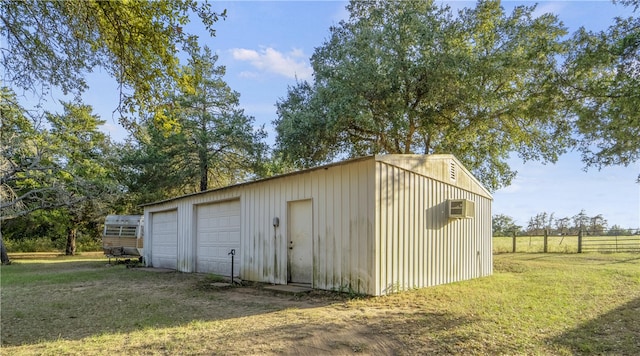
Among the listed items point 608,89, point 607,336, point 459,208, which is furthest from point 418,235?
point 608,89

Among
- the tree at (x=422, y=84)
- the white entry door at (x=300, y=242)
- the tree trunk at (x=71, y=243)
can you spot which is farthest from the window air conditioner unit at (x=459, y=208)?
the tree trunk at (x=71, y=243)

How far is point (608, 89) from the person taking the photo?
6.13 metres

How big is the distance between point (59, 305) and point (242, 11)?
18.5ft

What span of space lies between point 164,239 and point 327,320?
31.8 feet

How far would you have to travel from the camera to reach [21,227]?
22984 millimetres

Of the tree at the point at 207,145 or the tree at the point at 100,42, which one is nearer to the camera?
the tree at the point at 100,42

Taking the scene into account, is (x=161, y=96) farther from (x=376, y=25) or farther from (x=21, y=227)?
(x=21, y=227)

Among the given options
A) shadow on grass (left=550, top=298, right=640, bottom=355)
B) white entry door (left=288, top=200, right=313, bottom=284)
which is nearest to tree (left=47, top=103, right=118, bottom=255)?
white entry door (left=288, top=200, right=313, bottom=284)

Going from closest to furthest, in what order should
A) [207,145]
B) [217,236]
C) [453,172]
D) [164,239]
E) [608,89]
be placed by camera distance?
[608,89] → [453,172] → [217,236] → [164,239] → [207,145]

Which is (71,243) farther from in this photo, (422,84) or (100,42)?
(100,42)

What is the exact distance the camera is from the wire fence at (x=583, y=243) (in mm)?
16422

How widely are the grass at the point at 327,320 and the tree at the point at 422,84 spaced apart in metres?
5.98

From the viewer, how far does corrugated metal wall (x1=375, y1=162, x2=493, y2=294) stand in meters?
7.02

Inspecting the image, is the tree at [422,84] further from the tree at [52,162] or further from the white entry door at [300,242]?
the tree at [52,162]
